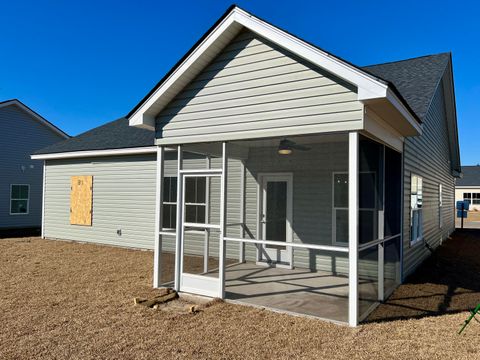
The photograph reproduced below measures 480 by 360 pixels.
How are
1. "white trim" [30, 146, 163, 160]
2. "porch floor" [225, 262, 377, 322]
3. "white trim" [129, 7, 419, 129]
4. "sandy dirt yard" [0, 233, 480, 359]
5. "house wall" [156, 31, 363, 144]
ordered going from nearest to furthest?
"sandy dirt yard" [0, 233, 480, 359], "white trim" [129, 7, 419, 129], "house wall" [156, 31, 363, 144], "porch floor" [225, 262, 377, 322], "white trim" [30, 146, 163, 160]

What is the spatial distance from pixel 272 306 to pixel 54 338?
271 cm

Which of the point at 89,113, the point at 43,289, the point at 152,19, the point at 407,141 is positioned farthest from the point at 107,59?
the point at 407,141

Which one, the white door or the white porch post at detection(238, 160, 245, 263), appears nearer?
the white door

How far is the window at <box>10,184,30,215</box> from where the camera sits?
1558 centimetres

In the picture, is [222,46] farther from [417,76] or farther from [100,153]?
[100,153]

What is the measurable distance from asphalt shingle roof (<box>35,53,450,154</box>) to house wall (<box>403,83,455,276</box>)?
2.13 feet

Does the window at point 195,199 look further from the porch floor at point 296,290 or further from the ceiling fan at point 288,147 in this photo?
the ceiling fan at point 288,147

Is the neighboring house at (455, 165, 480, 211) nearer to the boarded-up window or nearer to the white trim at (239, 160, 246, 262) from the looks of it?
the white trim at (239, 160, 246, 262)

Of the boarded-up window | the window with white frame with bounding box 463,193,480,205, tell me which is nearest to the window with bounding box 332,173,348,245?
the boarded-up window

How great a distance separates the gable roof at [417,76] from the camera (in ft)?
23.6

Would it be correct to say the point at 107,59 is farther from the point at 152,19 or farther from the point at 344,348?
Result: the point at 344,348

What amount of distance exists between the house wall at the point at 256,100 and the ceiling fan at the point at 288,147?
1550 millimetres

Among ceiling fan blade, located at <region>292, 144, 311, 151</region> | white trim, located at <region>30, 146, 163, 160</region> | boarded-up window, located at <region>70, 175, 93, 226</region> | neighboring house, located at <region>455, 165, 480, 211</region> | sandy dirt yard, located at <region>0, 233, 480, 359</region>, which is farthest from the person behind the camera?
neighboring house, located at <region>455, 165, 480, 211</region>

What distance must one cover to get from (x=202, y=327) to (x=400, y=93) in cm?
589
